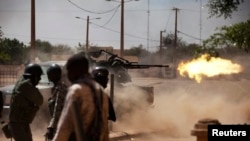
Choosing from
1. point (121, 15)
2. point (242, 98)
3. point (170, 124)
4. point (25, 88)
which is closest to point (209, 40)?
point (170, 124)

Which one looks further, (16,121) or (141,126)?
(141,126)

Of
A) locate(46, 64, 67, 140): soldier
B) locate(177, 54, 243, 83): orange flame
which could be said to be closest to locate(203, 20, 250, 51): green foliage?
locate(177, 54, 243, 83): orange flame

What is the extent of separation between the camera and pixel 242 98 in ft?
85.6

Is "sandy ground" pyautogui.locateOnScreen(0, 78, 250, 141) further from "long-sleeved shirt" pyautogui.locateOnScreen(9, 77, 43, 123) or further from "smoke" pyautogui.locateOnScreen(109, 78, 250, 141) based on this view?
"long-sleeved shirt" pyautogui.locateOnScreen(9, 77, 43, 123)

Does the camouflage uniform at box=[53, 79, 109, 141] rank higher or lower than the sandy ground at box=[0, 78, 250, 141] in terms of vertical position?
higher

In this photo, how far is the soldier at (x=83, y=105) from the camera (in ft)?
15.9

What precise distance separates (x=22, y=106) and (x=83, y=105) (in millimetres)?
2755

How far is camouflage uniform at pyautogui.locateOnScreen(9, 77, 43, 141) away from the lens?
7.39 m

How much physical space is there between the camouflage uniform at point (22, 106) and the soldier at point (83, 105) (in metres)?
2.44

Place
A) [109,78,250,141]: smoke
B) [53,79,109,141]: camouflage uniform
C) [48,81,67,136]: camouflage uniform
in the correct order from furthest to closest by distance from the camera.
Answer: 1. [109,78,250,141]: smoke
2. [48,81,67,136]: camouflage uniform
3. [53,79,109,141]: camouflage uniform

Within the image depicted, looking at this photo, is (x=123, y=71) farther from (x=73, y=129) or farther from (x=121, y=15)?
(x=121, y=15)

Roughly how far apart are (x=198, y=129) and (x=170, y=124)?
838cm

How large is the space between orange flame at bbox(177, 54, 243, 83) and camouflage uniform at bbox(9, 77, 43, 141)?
43.3 feet

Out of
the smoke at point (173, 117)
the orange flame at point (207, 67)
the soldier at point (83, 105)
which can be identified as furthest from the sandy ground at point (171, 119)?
the soldier at point (83, 105)
